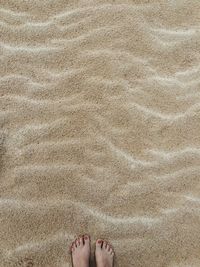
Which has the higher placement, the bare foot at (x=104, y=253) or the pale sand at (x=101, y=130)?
the pale sand at (x=101, y=130)

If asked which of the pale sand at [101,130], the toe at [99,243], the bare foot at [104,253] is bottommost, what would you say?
the bare foot at [104,253]

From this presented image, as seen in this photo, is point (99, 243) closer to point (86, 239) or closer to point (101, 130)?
point (86, 239)

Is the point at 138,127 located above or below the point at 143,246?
above

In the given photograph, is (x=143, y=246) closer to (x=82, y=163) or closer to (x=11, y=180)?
(x=82, y=163)

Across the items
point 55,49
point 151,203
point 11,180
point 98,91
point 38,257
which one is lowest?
point 38,257

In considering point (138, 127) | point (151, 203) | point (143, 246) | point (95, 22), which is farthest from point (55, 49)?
point (143, 246)

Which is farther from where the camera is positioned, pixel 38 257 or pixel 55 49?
pixel 55 49
